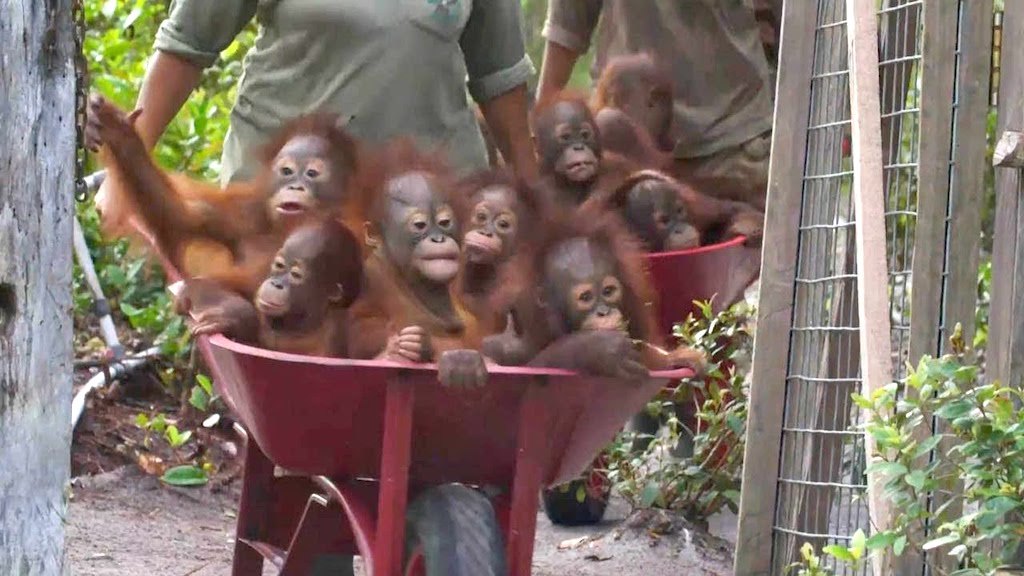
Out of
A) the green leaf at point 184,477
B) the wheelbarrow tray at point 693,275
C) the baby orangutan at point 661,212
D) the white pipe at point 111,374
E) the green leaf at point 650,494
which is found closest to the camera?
the wheelbarrow tray at point 693,275

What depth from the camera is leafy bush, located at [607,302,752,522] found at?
4996mm

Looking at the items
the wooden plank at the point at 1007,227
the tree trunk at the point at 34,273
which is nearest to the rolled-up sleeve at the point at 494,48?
the wooden plank at the point at 1007,227

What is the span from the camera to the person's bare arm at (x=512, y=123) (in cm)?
460

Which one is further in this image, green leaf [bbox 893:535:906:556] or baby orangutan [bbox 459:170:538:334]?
baby orangutan [bbox 459:170:538:334]

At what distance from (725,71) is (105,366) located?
239cm

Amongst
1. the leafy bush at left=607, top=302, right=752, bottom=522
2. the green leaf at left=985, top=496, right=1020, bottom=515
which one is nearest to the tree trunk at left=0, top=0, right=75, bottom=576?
the green leaf at left=985, top=496, right=1020, bottom=515

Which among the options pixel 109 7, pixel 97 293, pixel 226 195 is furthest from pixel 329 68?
pixel 109 7

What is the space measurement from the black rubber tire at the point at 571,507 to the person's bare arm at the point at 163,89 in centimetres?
188

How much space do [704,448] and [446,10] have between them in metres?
1.61

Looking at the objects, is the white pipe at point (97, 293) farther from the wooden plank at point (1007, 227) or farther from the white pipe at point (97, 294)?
the wooden plank at point (1007, 227)

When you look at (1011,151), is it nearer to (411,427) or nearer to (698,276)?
(698,276)

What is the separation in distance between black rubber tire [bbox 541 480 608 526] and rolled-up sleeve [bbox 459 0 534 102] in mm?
1472

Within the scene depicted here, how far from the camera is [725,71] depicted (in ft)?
18.5

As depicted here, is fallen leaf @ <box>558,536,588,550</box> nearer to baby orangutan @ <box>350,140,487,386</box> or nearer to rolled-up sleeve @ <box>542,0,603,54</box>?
rolled-up sleeve @ <box>542,0,603,54</box>
